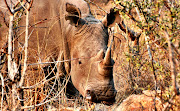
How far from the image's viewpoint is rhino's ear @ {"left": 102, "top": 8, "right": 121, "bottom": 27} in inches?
209

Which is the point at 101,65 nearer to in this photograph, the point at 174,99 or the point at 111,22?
the point at 111,22

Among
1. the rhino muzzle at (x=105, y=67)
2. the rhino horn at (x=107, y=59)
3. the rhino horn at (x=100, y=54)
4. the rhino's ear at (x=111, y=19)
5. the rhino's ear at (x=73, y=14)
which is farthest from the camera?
the rhino's ear at (x=111, y=19)

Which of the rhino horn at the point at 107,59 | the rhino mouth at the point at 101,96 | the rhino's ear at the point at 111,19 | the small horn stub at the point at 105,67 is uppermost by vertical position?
the rhino's ear at the point at 111,19

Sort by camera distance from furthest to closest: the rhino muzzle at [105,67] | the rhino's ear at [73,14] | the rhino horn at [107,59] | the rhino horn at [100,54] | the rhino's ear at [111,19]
→ 1. the rhino's ear at [111,19]
2. the rhino's ear at [73,14]
3. the rhino horn at [100,54]
4. the rhino muzzle at [105,67]
5. the rhino horn at [107,59]

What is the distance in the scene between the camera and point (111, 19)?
542 cm

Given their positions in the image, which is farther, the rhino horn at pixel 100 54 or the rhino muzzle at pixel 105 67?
the rhino horn at pixel 100 54

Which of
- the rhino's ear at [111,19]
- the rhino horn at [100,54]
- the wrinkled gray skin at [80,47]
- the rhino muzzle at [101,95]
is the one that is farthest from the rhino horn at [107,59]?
the rhino's ear at [111,19]

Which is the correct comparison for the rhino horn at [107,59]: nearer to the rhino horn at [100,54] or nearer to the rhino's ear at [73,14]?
the rhino horn at [100,54]

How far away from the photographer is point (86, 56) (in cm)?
479

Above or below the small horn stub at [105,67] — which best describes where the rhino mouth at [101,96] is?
below

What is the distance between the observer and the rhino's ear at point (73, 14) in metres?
4.81

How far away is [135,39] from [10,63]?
3.22 metres

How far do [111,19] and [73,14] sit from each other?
83 cm

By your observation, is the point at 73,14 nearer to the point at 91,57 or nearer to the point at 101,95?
the point at 91,57
